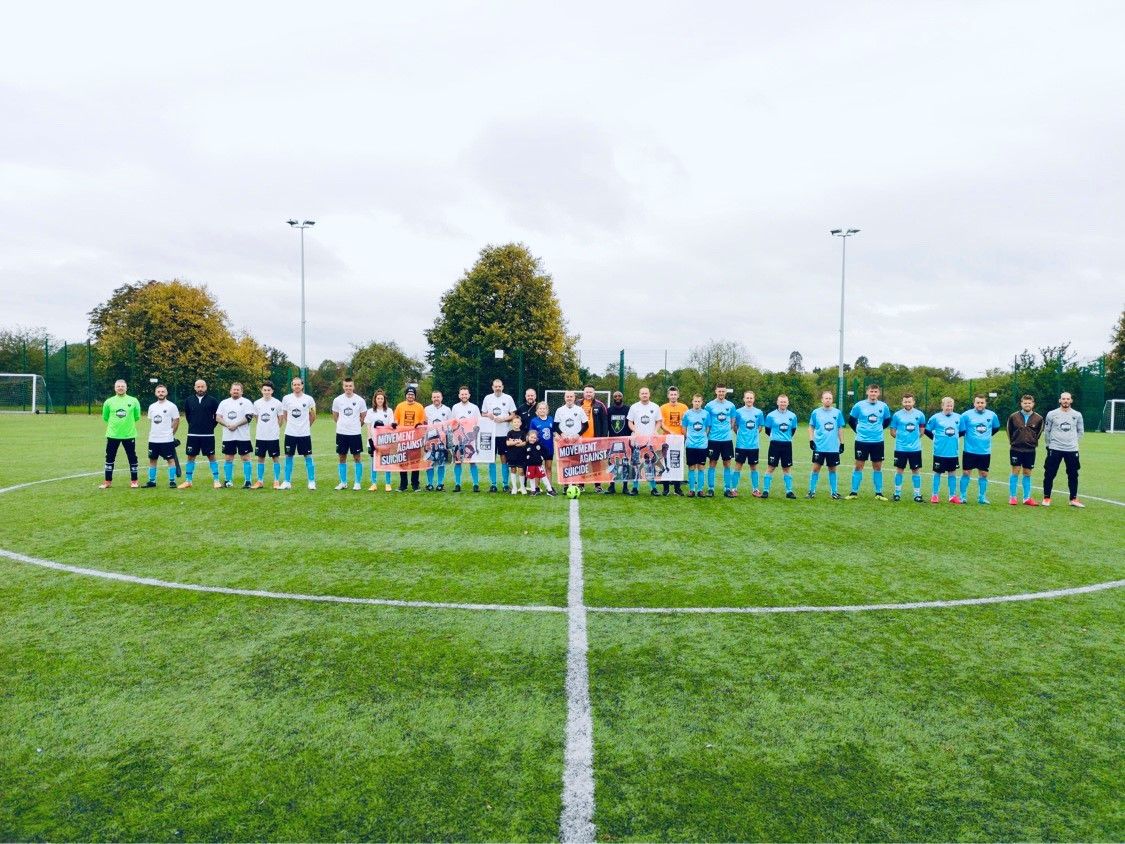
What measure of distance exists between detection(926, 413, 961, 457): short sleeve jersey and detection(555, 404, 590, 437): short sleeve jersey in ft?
18.6

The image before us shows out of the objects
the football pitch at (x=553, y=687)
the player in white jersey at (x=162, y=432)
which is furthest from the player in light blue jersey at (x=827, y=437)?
the player in white jersey at (x=162, y=432)

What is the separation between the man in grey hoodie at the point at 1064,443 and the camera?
36.3 ft

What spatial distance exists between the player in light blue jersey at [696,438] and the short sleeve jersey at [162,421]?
27.4 ft

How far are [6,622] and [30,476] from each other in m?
9.17

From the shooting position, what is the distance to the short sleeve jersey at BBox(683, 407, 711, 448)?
1153cm

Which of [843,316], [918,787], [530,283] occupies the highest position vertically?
[530,283]

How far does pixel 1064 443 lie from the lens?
11172mm

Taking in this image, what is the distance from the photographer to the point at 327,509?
9695 mm

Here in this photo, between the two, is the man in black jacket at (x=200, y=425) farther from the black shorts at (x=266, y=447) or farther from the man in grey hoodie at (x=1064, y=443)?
the man in grey hoodie at (x=1064, y=443)

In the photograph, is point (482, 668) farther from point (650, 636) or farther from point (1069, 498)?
point (1069, 498)

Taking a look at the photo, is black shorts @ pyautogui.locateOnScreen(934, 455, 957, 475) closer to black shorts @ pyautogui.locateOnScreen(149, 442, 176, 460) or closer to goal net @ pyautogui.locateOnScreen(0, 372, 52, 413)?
black shorts @ pyautogui.locateOnScreen(149, 442, 176, 460)

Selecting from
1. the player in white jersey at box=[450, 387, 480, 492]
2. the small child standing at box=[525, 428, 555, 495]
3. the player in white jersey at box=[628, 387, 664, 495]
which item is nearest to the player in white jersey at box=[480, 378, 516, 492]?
the player in white jersey at box=[450, 387, 480, 492]

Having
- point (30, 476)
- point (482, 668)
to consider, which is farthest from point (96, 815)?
point (30, 476)

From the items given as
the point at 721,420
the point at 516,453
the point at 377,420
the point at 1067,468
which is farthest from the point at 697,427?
the point at 1067,468
